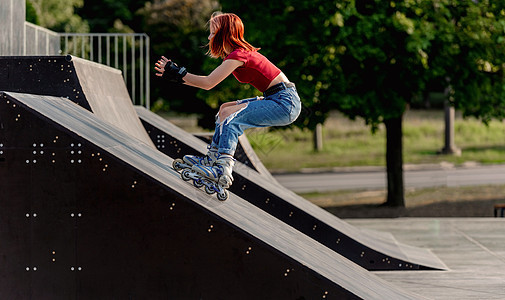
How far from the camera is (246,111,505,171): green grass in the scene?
3334 centimetres

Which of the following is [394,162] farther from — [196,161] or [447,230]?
[196,161]

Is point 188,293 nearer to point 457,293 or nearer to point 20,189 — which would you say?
point 20,189

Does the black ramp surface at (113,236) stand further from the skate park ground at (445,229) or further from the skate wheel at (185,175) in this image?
the skate park ground at (445,229)

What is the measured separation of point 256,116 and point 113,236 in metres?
1.44

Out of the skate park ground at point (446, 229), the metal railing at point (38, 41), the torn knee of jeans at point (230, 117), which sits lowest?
the skate park ground at point (446, 229)

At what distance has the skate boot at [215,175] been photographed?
5887mm

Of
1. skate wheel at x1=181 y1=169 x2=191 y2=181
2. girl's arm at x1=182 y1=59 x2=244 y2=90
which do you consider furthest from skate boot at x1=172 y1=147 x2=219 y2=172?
girl's arm at x1=182 y1=59 x2=244 y2=90

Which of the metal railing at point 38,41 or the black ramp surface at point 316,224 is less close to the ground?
the metal railing at point 38,41

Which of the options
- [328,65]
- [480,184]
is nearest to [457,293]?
[328,65]

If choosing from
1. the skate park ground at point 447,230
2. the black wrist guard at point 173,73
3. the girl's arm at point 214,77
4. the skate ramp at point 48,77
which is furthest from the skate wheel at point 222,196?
the skate park ground at point 447,230

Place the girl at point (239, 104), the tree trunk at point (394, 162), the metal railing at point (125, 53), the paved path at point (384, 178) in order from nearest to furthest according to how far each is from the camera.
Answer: the girl at point (239, 104)
the metal railing at point (125, 53)
the tree trunk at point (394, 162)
the paved path at point (384, 178)

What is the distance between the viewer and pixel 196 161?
20.2 feet

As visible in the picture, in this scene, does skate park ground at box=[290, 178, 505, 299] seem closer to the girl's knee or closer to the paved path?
the paved path

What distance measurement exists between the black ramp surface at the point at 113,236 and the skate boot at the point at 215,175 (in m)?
0.33
